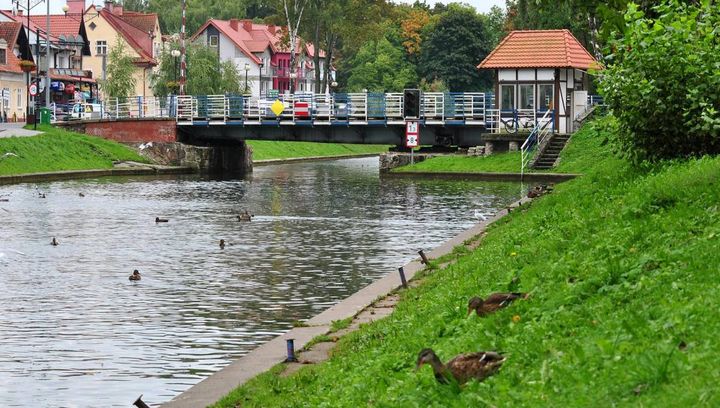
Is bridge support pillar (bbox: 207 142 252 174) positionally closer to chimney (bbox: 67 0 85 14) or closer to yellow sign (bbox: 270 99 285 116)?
yellow sign (bbox: 270 99 285 116)

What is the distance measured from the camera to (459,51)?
124250 millimetres

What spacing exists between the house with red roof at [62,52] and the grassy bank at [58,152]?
39.2 m

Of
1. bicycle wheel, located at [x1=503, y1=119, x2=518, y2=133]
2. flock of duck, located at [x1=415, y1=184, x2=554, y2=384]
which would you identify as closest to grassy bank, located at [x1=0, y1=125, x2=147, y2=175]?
bicycle wheel, located at [x1=503, y1=119, x2=518, y2=133]

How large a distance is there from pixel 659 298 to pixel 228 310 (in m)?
10.8

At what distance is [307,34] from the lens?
331 ft

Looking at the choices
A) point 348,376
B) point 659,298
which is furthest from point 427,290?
point 659,298

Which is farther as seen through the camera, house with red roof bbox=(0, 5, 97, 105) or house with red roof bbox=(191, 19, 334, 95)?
house with red roof bbox=(191, 19, 334, 95)

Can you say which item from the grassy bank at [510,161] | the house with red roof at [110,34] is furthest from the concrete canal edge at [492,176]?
the house with red roof at [110,34]

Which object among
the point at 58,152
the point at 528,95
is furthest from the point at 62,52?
the point at 528,95

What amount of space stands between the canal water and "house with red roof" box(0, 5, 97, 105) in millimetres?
60887

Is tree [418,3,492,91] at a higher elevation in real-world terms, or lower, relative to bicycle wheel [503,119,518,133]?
higher

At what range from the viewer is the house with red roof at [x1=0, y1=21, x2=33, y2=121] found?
9774 cm

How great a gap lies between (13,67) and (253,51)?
55336mm

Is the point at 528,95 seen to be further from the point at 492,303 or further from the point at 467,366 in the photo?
the point at 467,366
